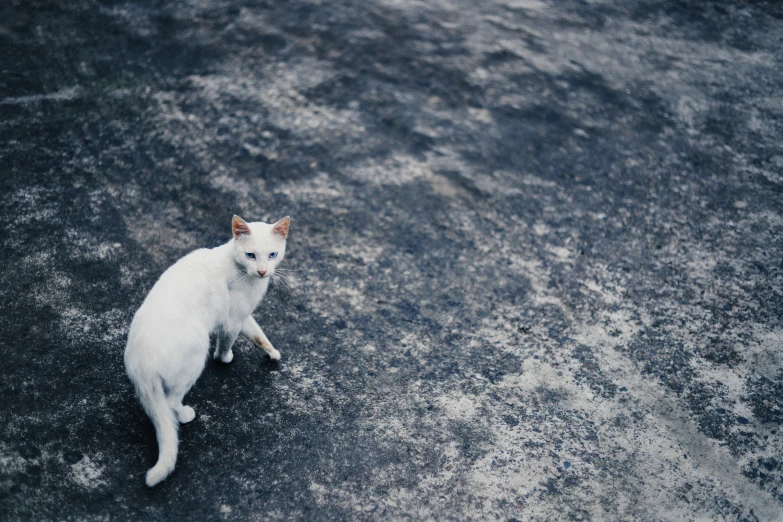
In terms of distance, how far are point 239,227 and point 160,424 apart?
86cm

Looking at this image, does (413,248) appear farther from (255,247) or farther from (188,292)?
(188,292)

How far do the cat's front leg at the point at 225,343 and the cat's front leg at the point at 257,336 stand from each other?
0.26ft

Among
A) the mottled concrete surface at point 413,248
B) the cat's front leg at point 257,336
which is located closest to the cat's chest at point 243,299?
the cat's front leg at point 257,336

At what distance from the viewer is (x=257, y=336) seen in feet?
9.65

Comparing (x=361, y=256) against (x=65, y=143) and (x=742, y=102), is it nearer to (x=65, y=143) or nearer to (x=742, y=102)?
(x=65, y=143)

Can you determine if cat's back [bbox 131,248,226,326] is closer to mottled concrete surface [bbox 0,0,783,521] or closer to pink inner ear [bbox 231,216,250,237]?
pink inner ear [bbox 231,216,250,237]

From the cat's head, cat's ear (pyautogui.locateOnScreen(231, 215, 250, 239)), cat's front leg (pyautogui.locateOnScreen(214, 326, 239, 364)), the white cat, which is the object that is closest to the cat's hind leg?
the white cat

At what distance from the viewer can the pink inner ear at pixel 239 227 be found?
259 cm

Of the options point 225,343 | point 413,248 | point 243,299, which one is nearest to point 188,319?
point 243,299

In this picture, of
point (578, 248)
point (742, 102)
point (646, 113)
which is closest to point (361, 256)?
point (578, 248)

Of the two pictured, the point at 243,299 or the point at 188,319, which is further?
the point at 243,299

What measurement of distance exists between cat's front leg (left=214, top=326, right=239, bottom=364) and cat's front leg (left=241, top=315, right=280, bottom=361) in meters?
0.08

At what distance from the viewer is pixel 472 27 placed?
18.8ft

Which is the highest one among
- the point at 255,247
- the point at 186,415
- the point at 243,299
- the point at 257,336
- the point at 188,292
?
the point at 255,247
